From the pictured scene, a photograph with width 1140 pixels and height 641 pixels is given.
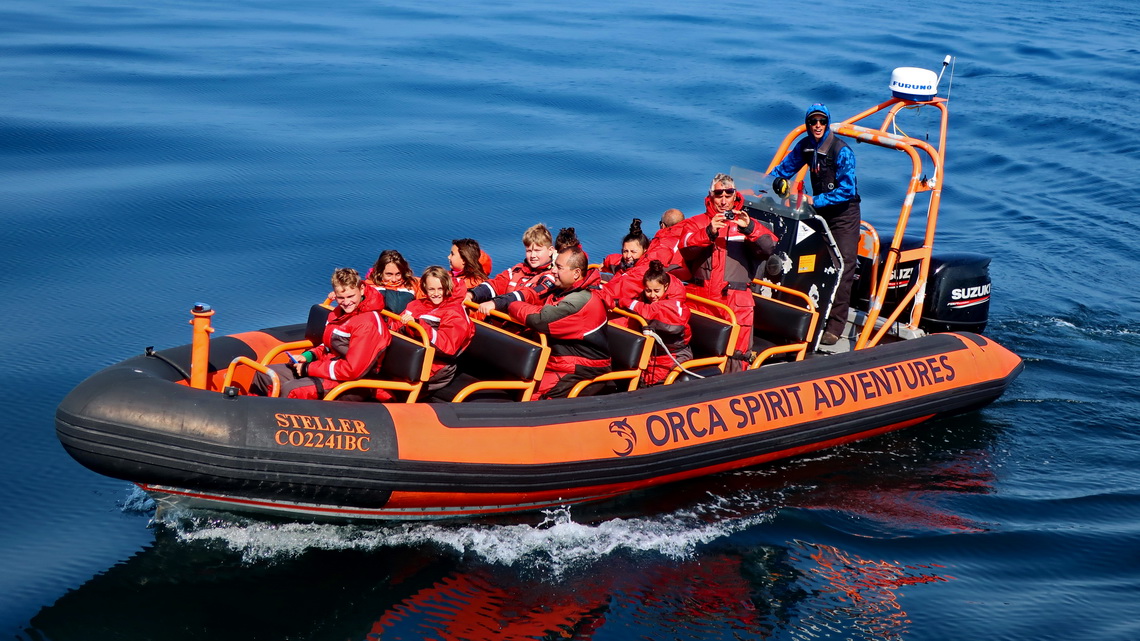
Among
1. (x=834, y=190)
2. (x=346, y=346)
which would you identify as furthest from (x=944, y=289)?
(x=346, y=346)

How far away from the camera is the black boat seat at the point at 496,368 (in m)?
6.14

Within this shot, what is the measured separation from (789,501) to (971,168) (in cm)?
955

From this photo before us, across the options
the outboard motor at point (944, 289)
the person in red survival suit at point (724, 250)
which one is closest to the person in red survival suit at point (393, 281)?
the person in red survival suit at point (724, 250)

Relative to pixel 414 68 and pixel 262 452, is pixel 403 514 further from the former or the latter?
pixel 414 68

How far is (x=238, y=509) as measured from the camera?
18.7ft

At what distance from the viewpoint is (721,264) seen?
7.03 metres

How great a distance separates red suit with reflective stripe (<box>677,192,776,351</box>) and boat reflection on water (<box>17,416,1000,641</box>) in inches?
46.8

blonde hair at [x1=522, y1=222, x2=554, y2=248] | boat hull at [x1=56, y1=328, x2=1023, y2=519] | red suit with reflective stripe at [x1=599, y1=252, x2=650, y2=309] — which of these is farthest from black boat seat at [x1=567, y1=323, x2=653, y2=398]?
blonde hair at [x1=522, y1=222, x2=554, y2=248]

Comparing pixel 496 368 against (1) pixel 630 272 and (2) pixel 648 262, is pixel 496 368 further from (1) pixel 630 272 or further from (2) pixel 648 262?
(2) pixel 648 262

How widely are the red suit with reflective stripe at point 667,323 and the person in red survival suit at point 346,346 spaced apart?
1.59 m

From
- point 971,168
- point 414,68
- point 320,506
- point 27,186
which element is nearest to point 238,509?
point 320,506

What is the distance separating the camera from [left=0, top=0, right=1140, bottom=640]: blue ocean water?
5586 mm

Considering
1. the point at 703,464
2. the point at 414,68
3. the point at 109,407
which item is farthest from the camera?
the point at 414,68

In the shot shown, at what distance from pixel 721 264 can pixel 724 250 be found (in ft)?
0.31
